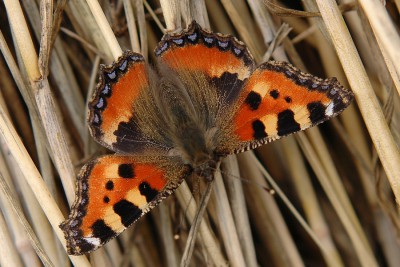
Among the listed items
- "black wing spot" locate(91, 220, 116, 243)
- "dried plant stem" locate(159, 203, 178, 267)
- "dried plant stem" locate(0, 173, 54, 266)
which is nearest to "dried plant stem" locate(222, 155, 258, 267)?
"dried plant stem" locate(159, 203, 178, 267)

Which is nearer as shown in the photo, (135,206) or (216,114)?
(135,206)

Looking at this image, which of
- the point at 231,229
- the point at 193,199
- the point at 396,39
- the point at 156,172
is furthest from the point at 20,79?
the point at 396,39

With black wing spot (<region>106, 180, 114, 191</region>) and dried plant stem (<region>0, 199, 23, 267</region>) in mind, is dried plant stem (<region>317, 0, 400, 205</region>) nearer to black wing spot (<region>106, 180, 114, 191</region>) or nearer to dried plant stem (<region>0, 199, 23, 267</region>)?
black wing spot (<region>106, 180, 114, 191</region>)

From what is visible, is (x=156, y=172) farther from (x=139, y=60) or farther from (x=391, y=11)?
(x=391, y=11)

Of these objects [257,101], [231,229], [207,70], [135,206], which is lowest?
[231,229]

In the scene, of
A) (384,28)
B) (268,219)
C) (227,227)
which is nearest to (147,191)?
(227,227)

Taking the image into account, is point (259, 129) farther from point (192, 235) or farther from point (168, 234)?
point (168, 234)

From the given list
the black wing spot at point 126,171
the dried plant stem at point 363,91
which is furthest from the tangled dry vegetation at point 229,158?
the black wing spot at point 126,171
